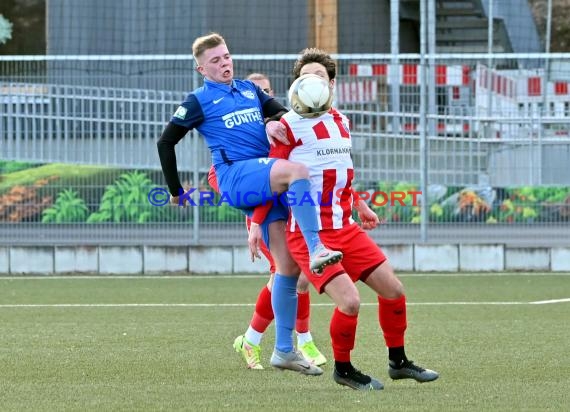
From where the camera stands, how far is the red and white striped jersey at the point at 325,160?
7.10m

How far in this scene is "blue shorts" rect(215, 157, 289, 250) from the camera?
740 cm

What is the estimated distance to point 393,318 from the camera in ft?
23.4

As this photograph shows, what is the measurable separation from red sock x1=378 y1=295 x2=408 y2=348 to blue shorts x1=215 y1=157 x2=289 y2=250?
2.86 feet

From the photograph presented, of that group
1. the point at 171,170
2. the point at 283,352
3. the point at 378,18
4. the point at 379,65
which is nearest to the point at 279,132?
the point at 171,170

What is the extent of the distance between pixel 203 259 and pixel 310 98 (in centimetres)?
928

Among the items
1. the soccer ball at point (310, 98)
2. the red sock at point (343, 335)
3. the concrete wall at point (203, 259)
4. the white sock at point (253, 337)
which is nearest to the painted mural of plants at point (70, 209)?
the concrete wall at point (203, 259)

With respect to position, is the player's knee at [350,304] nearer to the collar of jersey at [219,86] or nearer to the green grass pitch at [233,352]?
the green grass pitch at [233,352]

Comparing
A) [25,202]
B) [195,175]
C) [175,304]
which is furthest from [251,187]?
[25,202]

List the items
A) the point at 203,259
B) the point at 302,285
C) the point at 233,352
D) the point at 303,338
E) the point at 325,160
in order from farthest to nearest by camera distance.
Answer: the point at 203,259
the point at 233,352
the point at 302,285
the point at 303,338
the point at 325,160

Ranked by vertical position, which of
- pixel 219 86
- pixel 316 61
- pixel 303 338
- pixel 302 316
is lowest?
pixel 303 338

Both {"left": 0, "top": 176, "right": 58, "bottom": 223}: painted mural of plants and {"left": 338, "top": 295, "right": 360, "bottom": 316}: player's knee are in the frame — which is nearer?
{"left": 338, "top": 295, "right": 360, "bottom": 316}: player's knee

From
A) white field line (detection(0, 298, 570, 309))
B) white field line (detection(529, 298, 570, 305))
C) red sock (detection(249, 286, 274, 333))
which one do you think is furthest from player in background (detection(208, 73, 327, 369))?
white field line (detection(529, 298, 570, 305))

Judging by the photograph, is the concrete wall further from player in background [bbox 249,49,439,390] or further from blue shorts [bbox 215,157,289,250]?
player in background [bbox 249,49,439,390]

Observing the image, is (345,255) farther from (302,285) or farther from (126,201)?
(126,201)
